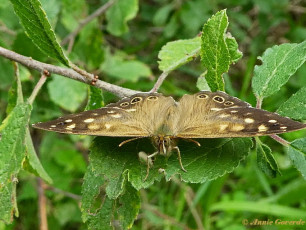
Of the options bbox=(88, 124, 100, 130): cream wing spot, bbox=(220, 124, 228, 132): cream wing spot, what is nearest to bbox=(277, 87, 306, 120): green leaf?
bbox=(220, 124, 228, 132): cream wing spot

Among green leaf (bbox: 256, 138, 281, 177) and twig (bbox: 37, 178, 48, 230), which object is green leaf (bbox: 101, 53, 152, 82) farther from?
green leaf (bbox: 256, 138, 281, 177)

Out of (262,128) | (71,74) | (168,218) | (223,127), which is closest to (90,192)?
(71,74)

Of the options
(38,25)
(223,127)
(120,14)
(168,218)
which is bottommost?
(168,218)

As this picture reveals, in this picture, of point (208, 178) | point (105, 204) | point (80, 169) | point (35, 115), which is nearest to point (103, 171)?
point (105, 204)

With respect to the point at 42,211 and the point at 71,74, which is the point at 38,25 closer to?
the point at 71,74

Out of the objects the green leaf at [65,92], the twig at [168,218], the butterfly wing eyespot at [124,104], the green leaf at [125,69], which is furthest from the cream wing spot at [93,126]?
the twig at [168,218]

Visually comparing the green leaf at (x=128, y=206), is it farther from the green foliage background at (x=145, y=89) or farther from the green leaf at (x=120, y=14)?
the green leaf at (x=120, y=14)
